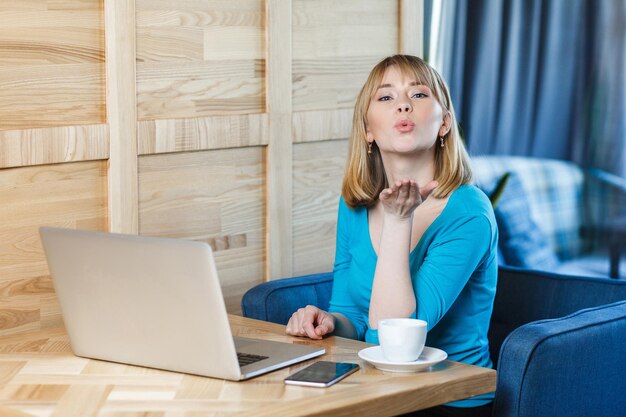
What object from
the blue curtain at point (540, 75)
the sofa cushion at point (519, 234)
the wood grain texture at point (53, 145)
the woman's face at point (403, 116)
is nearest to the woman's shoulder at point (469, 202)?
the woman's face at point (403, 116)

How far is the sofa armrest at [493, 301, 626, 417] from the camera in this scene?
1962 mm

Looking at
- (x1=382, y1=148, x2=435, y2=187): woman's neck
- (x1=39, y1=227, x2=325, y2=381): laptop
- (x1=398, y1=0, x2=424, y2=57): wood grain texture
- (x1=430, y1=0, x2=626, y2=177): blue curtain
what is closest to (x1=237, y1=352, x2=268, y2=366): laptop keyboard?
(x1=39, y1=227, x2=325, y2=381): laptop

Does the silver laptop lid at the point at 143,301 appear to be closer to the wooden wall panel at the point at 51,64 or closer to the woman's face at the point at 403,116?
the wooden wall panel at the point at 51,64

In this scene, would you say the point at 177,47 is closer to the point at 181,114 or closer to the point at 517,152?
the point at 181,114

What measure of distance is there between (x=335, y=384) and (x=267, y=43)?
1.24m

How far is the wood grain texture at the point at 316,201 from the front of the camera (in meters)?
2.75

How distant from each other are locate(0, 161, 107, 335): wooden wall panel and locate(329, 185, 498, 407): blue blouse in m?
0.61

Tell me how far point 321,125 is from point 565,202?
1.46 metres

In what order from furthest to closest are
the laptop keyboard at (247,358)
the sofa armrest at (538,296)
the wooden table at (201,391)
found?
the sofa armrest at (538,296) → the laptop keyboard at (247,358) → the wooden table at (201,391)

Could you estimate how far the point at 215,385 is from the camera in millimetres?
1613

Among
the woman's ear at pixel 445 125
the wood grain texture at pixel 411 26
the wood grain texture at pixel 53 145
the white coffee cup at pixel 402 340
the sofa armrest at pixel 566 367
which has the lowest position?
the sofa armrest at pixel 566 367

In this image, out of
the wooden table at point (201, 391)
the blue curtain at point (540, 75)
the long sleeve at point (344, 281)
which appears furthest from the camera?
the blue curtain at point (540, 75)

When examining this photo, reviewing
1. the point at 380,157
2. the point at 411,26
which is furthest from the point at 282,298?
the point at 411,26

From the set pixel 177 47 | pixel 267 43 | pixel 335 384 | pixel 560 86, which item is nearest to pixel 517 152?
pixel 560 86
